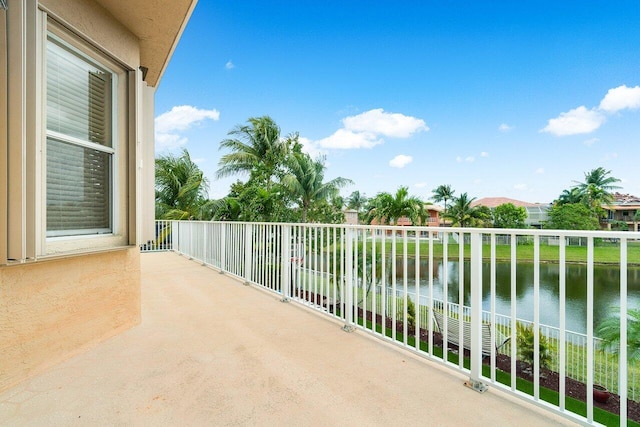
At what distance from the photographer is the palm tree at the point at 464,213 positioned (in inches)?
1409

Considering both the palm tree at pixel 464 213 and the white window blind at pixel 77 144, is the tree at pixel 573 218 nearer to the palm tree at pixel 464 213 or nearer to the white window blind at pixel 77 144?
the palm tree at pixel 464 213

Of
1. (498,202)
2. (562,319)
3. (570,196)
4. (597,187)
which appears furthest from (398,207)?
(498,202)

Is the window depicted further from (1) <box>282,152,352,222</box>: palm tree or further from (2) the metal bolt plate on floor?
(1) <box>282,152,352,222</box>: palm tree

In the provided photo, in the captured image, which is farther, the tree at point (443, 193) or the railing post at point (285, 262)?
the tree at point (443, 193)

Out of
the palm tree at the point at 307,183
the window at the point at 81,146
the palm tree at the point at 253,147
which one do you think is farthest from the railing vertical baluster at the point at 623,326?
the palm tree at the point at 253,147

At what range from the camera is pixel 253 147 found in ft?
59.6

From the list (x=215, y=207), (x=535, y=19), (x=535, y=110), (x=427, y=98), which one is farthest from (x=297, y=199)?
(x=535, y=110)

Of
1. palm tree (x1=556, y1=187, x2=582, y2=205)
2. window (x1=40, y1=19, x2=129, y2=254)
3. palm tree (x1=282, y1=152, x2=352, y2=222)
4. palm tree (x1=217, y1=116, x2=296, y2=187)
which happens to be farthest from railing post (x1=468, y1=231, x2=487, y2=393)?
palm tree (x1=556, y1=187, x2=582, y2=205)

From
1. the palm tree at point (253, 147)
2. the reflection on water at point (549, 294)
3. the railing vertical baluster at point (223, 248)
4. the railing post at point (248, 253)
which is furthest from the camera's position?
the palm tree at point (253, 147)

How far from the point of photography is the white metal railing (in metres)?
1.58

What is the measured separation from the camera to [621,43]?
105 ft

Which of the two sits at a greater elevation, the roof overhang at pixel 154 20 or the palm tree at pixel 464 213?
the roof overhang at pixel 154 20

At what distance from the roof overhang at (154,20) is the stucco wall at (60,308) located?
6.37ft

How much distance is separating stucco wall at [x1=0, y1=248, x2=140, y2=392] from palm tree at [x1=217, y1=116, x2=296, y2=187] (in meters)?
14.5
